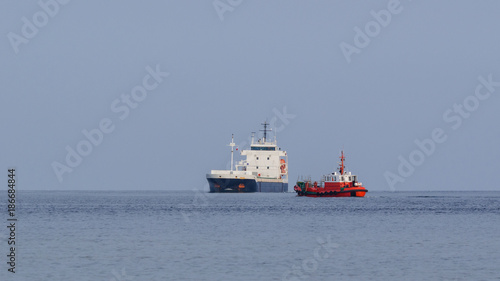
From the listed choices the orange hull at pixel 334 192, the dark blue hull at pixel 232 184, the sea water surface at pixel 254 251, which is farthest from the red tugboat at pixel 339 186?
the sea water surface at pixel 254 251

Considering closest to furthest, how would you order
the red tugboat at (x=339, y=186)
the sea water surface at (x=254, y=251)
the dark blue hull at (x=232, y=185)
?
the sea water surface at (x=254, y=251)
the red tugboat at (x=339, y=186)
the dark blue hull at (x=232, y=185)

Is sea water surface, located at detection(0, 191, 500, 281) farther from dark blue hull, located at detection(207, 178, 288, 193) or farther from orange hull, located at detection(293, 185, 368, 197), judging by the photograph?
dark blue hull, located at detection(207, 178, 288, 193)

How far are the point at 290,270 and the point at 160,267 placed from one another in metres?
5.97

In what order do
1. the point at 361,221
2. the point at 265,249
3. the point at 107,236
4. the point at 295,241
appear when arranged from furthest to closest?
the point at 361,221 → the point at 107,236 → the point at 295,241 → the point at 265,249

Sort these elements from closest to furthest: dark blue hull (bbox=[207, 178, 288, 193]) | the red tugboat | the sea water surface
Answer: the sea water surface → the red tugboat → dark blue hull (bbox=[207, 178, 288, 193])

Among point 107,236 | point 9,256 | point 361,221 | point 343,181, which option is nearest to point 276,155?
point 343,181

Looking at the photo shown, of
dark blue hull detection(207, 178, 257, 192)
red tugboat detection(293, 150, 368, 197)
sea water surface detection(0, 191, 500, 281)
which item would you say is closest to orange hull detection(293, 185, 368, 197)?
red tugboat detection(293, 150, 368, 197)

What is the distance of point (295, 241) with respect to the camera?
50.3m

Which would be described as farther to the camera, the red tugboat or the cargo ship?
the cargo ship

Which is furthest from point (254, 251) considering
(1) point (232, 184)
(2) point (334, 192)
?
(1) point (232, 184)

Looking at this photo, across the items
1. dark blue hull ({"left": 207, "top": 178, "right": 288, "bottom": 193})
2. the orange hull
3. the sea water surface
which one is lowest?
the sea water surface

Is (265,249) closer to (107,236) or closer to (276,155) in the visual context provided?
(107,236)

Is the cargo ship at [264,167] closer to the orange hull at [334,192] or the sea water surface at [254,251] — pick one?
the orange hull at [334,192]

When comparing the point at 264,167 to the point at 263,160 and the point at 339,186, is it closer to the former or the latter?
the point at 263,160
